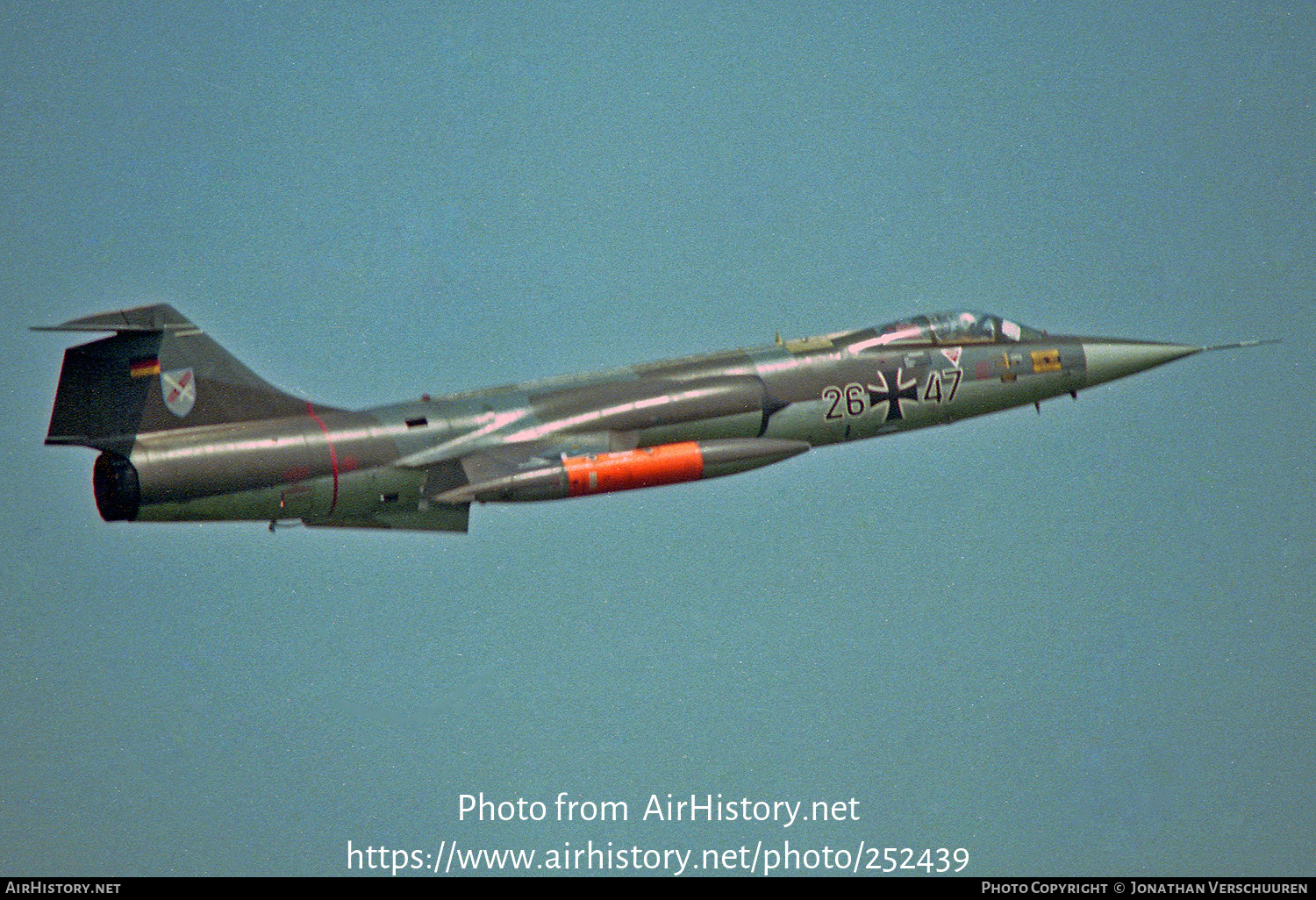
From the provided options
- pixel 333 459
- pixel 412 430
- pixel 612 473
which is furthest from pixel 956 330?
pixel 333 459

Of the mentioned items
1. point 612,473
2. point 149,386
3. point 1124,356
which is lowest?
point 612,473

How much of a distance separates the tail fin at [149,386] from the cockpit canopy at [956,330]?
1010cm

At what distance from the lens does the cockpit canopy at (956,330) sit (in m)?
36.4

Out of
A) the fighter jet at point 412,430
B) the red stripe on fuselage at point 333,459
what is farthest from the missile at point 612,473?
the red stripe on fuselage at point 333,459

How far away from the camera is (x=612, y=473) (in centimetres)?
3153

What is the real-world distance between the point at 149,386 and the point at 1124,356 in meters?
16.2

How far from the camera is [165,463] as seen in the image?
104ft

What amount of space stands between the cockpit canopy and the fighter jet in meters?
1.08

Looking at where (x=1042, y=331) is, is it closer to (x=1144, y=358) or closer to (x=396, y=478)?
(x=1144, y=358)

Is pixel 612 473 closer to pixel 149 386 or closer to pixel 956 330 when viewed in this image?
pixel 149 386

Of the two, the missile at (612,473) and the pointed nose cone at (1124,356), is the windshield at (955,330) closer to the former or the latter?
the pointed nose cone at (1124,356)

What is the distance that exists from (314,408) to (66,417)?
361cm

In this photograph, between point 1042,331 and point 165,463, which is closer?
point 165,463
